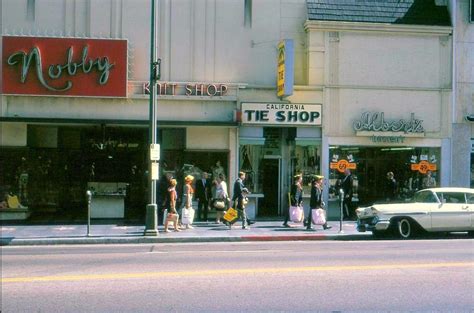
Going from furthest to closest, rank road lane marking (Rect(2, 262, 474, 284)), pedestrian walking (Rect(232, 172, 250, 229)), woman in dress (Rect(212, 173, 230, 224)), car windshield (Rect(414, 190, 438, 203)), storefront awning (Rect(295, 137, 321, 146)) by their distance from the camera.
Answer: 1. storefront awning (Rect(295, 137, 321, 146))
2. woman in dress (Rect(212, 173, 230, 224))
3. pedestrian walking (Rect(232, 172, 250, 229))
4. car windshield (Rect(414, 190, 438, 203))
5. road lane marking (Rect(2, 262, 474, 284))

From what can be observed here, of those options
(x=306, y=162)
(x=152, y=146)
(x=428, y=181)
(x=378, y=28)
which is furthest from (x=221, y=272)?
(x=378, y=28)

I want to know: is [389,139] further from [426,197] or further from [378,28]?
[426,197]

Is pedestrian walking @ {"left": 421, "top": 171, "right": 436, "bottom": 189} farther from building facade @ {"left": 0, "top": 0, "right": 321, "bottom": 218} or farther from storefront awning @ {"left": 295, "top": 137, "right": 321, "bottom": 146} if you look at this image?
building facade @ {"left": 0, "top": 0, "right": 321, "bottom": 218}

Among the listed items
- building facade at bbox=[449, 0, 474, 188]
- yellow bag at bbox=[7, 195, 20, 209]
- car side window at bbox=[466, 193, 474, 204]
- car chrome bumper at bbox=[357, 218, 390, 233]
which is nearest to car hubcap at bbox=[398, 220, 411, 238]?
car chrome bumper at bbox=[357, 218, 390, 233]

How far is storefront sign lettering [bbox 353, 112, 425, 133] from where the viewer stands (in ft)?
75.2

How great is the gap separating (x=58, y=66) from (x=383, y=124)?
1194 centimetres

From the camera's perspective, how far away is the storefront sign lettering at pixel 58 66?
69.3 ft

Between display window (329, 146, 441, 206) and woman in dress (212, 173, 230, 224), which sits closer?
woman in dress (212, 173, 230, 224)

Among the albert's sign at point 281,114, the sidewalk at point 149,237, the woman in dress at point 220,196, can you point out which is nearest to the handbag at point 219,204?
the woman in dress at point 220,196

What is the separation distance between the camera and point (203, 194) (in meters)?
21.7

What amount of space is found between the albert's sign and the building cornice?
2953 mm

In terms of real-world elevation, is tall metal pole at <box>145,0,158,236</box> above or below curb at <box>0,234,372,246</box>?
above

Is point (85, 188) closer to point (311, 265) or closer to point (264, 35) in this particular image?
point (264, 35)

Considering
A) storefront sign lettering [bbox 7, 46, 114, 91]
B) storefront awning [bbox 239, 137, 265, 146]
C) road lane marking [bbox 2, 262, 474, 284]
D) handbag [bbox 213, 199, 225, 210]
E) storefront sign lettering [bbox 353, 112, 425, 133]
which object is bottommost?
road lane marking [bbox 2, 262, 474, 284]
